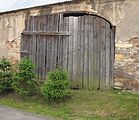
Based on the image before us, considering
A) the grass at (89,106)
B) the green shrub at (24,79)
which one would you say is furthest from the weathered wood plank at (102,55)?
the green shrub at (24,79)

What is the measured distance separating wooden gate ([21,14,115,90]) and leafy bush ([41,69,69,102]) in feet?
4.55

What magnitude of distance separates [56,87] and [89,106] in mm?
1145

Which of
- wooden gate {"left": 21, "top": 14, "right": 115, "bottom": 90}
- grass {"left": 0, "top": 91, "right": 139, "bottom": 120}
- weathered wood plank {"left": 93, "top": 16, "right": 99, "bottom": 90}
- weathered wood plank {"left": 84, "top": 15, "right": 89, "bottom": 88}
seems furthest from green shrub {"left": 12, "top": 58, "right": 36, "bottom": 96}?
weathered wood plank {"left": 93, "top": 16, "right": 99, "bottom": 90}

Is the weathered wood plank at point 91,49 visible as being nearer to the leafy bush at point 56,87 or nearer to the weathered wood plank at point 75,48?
the weathered wood plank at point 75,48

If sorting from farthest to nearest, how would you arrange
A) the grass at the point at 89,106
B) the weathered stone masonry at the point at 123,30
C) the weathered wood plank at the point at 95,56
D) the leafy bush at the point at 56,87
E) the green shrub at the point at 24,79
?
the weathered wood plank at the point at 95,56, the green shrub at the point at 24,79, the weathered stone masonry at the point at 123,30, the leafy bush at the point at 56,87, the grass at the point at 89,106

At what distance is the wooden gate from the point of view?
1044 cm

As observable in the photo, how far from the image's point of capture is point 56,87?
941cm

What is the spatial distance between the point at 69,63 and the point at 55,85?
1940 mm

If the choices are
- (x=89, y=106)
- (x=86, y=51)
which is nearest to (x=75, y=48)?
(x=86, y=51)

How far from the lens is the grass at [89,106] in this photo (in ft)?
27.1

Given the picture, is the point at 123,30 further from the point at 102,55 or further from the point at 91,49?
the point at 91,49

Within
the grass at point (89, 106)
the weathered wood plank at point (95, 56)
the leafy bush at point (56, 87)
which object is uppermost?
the weathered wood plank at point (95, 56)

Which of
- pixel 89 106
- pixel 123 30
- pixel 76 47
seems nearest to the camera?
pixel 89 106

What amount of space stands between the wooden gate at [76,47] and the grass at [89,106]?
2.50ft
